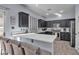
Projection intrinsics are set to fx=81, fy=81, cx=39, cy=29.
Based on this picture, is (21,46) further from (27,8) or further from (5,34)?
(27,8)

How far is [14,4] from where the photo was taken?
3.88 ft

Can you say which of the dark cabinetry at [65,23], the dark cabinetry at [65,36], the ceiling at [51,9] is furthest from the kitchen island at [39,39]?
the ceiling at [51,9]

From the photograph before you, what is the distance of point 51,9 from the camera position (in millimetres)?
1221

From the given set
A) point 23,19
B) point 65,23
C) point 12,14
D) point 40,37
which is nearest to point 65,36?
point 65,23

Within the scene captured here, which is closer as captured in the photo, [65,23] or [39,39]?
[65,23]

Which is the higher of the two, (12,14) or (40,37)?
(12,14)

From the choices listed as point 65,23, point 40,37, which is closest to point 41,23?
point 40,37

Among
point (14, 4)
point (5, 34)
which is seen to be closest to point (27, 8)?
point (14, 4)

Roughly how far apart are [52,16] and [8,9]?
0.68 m

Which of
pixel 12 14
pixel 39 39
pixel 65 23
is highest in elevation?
pixel 12 14

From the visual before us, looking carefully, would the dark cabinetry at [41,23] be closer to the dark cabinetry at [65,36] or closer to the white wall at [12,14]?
the white wall at [12,14]

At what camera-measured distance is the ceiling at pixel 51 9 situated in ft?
3.84

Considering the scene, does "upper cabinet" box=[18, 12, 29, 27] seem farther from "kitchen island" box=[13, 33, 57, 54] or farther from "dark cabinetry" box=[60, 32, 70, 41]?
"dark cabinetry" box=[60, 32, 70, 41]

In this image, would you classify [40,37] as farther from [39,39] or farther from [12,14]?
[12,14]
